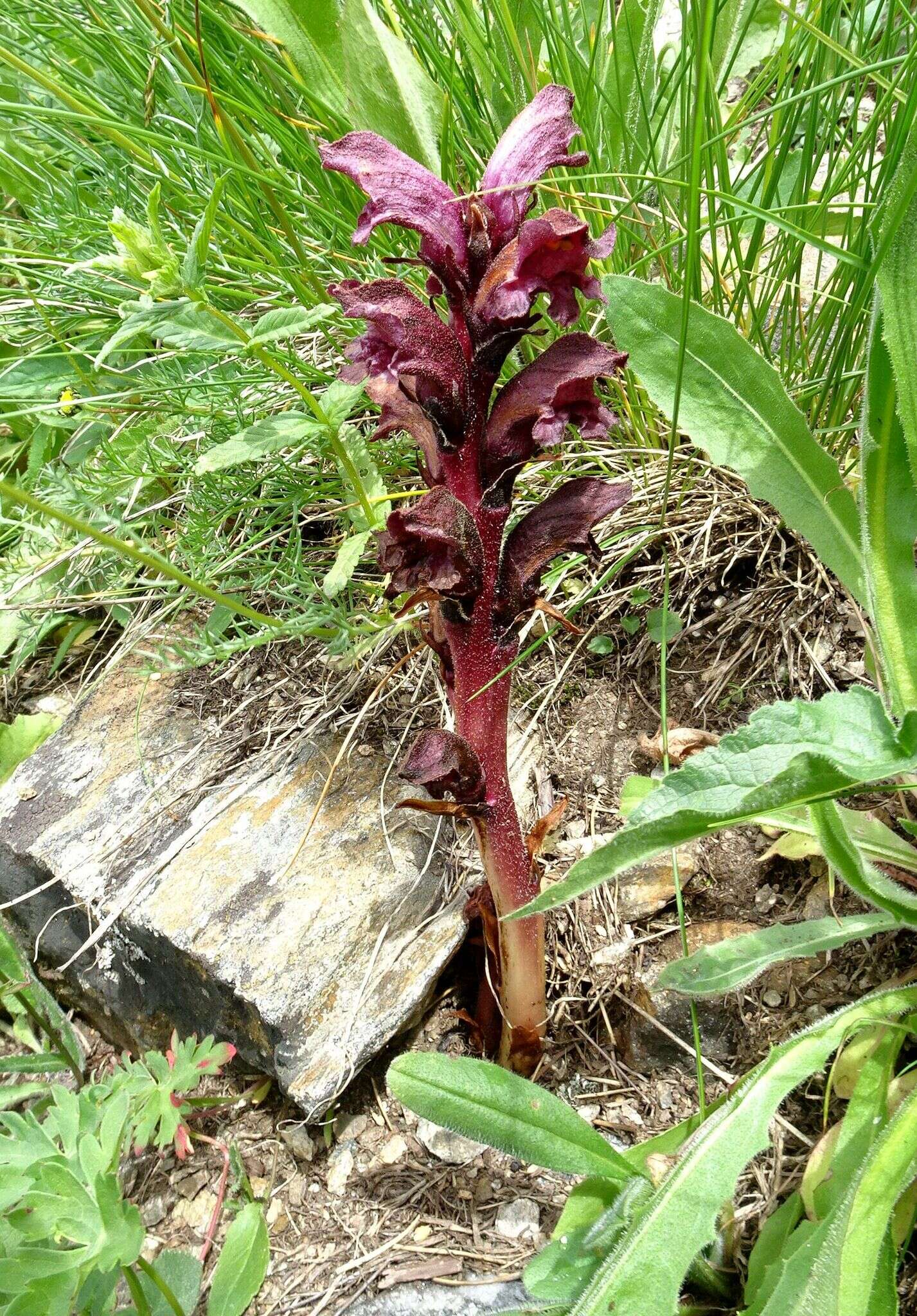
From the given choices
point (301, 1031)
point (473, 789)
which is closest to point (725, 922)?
point (473, 789)

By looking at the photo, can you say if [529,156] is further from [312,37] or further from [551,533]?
[312,37]

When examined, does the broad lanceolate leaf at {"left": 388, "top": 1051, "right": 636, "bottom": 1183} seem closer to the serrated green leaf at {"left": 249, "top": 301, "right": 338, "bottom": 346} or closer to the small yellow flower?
the serrated green leaf at {"left": 249, "top": 301, "right": 338, "bottom": 346}

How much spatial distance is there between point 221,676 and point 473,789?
82 centimetres

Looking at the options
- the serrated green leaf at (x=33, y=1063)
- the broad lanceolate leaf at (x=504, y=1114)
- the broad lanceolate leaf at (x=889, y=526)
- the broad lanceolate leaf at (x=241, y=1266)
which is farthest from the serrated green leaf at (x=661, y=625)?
the serrated green leaf at (x=33, y=1063)

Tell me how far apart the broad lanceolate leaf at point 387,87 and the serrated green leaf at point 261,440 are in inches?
17.9

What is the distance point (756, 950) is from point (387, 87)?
129 centimetres

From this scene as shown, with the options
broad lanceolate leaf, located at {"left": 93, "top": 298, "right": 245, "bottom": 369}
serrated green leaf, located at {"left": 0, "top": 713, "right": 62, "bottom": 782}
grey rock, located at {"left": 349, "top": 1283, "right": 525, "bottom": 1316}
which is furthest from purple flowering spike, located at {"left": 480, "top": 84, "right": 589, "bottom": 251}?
grey rock, located at {"left": 349, "top": 1283, "right": 525, "bottom": 1316}

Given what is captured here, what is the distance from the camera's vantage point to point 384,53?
51.7 inches

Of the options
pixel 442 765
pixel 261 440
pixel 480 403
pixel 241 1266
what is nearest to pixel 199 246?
pixel 261 440

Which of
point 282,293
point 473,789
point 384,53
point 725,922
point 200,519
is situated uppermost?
point 384,53

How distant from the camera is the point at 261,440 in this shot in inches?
50.2

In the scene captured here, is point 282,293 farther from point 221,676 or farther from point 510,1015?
point 510,1015

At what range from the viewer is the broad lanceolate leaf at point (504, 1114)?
106cm

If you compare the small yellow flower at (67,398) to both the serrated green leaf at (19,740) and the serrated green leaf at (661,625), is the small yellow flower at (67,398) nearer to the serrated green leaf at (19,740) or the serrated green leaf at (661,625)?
the serrated green leaf at (19,740)
